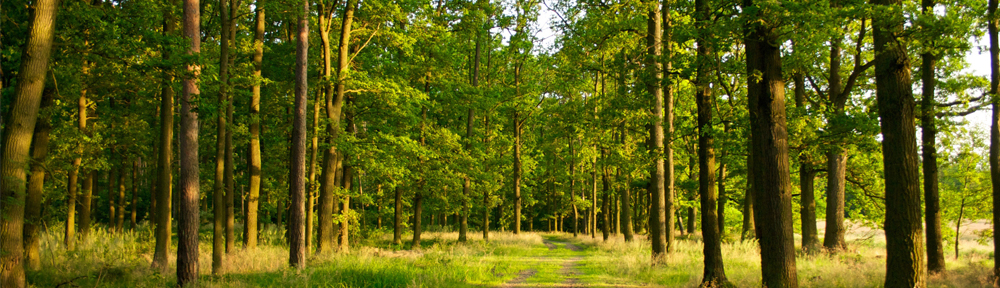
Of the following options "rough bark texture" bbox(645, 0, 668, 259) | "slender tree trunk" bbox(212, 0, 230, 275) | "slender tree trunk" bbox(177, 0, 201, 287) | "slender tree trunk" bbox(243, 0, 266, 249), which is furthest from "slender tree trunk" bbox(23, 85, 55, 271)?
"rough bark texture" bbox(645, 0, 668, 259)

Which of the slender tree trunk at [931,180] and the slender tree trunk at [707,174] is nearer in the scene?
the slender tree trunk at [707,174]

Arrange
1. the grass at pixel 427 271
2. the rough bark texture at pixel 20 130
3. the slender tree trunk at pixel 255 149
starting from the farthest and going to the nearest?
1. the slender tree trunk at pixel 255 149
2. the grass at pixel 427 271
3. the rough bark texture at pixel 20 130

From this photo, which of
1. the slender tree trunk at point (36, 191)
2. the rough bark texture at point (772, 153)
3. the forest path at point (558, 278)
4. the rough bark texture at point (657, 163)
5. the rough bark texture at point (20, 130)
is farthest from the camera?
the rough bark texture at point (657, 163)

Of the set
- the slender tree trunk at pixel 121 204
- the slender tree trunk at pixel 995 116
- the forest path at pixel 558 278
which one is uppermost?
the slender tree trunk at pixel 995 116

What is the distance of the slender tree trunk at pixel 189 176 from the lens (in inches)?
431

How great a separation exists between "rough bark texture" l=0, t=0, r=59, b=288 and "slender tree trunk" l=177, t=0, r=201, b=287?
92.6 inches

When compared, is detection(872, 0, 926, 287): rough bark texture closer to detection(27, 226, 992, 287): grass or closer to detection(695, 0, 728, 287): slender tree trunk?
detection(27, 226, 992, 287): grass

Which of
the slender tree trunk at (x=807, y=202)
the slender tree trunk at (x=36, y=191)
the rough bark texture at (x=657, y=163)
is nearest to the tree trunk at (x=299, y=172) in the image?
the slender tree trunk at (x=36, y=191)

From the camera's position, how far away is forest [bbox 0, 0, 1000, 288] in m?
8.40

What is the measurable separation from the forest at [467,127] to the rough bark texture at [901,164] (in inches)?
1.1

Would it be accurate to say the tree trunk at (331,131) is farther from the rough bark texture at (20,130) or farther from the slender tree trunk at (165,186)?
the rough bark texture at (20,130)

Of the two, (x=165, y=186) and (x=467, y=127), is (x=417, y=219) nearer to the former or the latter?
(x=467, y=127)

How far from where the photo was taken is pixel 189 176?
11.2 meters

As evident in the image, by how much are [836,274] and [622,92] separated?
6755mm
